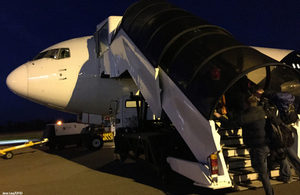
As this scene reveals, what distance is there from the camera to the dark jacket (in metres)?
3.70

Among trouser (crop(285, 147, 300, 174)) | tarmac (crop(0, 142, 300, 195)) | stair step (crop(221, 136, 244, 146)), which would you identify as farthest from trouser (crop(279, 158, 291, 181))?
stair step (crop(221, 136, 244, 146))

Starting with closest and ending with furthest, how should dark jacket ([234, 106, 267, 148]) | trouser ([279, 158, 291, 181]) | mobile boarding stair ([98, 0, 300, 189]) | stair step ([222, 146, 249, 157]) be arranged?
mobile boarding stair ([98, 0, 300, 189])
dark jacket ([234, 106, 267, 148])
trouser ([279, 158, 291, 181])
stair step ([222, 146, 249, 157])

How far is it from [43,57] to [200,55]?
27.2 ft

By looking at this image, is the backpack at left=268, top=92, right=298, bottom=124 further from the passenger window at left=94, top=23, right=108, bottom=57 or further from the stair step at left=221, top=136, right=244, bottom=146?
the passenger window at left=94, top=23, right=108, bottom=57

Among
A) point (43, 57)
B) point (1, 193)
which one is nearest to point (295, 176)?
point (1, 193)

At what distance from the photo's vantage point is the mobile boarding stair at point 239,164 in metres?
4.05

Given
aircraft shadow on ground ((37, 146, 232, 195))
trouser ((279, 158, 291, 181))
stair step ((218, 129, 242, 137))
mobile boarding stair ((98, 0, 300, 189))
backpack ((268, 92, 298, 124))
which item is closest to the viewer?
mobile boarding stair ((98, 0, 300, 189))

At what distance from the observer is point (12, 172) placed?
779cm

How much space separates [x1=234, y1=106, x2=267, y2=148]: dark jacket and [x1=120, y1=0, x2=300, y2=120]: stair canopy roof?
617mm

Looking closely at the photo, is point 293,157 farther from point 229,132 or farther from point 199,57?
point 199,57

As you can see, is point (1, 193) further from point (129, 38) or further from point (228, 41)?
point (228, 41)

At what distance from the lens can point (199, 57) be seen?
4070mm

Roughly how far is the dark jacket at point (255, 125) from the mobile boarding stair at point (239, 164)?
1.72 feet

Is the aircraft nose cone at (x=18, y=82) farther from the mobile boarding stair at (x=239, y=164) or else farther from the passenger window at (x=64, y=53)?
the mobile boarding stair at (x=239, y=164)
